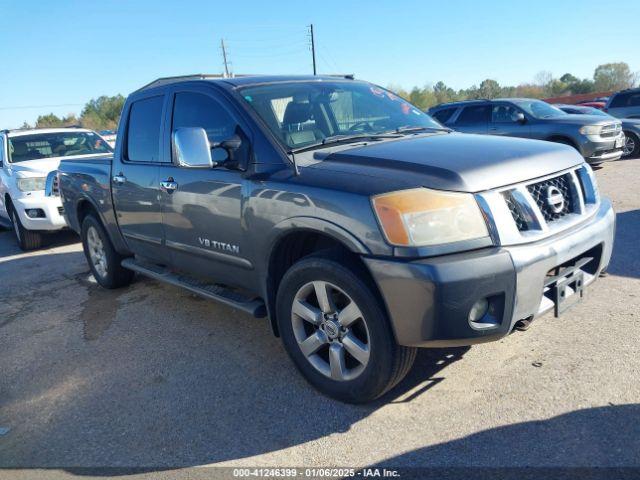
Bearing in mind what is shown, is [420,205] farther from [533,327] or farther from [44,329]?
[44,329]

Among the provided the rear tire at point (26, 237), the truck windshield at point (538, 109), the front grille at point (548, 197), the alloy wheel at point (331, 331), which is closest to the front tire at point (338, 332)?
Answer: the alloy wheel at point (331, 331)

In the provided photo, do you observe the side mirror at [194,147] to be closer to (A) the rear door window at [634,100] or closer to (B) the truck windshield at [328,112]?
(B) the truck windshield at [328,112]

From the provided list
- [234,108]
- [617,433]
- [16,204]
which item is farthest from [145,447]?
[16,204]

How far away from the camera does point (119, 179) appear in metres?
4.55

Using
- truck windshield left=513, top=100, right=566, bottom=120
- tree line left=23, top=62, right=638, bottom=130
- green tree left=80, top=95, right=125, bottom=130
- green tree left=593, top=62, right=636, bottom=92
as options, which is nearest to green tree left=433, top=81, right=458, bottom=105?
tree line left=23, top=62, right=638, bottom=130

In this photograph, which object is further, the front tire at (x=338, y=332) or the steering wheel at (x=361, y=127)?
the steering wheel at (x=361, y=127)

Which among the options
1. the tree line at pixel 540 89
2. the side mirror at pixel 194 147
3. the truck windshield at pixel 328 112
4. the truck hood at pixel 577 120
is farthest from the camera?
the tree line at pixel 540 89

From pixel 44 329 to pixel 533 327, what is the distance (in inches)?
157

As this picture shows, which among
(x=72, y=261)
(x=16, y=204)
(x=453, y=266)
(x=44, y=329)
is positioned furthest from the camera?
(x=16, y=204)

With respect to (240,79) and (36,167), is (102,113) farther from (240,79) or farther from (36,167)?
(240,79)

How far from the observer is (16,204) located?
768 cm

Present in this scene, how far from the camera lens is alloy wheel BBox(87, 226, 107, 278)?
5.40 meters

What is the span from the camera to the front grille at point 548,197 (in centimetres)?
275

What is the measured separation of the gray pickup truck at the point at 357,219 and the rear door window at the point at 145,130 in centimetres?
3
